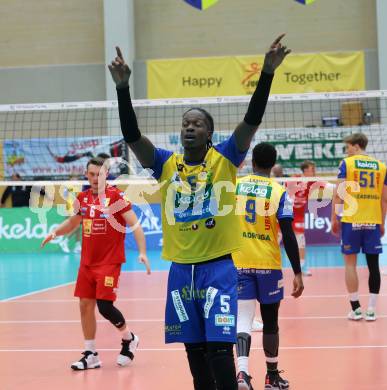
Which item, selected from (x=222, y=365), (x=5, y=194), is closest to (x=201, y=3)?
(x=5, y=194)

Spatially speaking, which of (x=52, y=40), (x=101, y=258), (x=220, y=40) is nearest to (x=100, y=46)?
(x=52, y=40)

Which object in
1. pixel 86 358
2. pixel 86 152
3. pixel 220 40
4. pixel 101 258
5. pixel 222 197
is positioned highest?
pixel 220 40

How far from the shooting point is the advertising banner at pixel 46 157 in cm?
2105

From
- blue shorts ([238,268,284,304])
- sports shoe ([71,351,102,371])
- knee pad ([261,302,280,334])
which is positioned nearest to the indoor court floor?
sports shoe ([71,351,102,371])

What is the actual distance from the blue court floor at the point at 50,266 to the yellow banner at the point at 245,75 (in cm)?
586

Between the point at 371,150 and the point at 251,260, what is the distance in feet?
48.0

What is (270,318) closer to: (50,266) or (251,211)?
(251,211)

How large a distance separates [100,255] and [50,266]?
8.67 meters

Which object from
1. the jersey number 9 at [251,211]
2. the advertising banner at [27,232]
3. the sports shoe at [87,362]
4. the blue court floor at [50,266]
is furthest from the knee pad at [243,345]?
the advertising banner at [27,232]

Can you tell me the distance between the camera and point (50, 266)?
50.1 feet

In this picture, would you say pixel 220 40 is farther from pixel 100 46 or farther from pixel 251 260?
pixel 251 260

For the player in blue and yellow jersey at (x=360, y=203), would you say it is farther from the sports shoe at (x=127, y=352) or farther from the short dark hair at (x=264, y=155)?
the short dark hair at (x=264, y=155)

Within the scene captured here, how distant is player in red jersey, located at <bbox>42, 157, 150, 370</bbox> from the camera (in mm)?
6754

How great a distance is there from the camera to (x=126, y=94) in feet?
13.5
